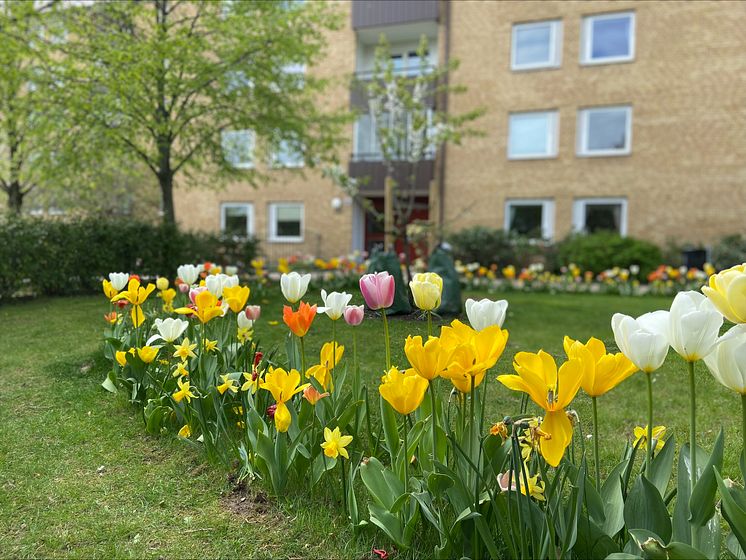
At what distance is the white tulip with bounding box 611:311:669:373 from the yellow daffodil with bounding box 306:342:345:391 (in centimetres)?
109

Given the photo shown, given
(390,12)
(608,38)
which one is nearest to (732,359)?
(608,38)

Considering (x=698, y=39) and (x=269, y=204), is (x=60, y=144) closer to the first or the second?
(x=269, y=204)

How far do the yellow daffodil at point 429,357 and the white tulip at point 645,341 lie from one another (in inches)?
16.1

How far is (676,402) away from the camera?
345 centimetres

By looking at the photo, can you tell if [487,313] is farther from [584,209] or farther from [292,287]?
[584,209]

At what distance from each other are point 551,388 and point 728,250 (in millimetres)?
14952

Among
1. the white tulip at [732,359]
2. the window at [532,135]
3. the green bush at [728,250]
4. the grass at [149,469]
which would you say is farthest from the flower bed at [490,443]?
the window at [532,135]

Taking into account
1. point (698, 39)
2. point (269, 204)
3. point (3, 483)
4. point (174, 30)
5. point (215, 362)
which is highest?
point (698, 39)

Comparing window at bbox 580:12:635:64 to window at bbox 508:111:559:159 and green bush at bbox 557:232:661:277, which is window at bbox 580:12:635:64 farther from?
green bush at bbox 557:232:661:277

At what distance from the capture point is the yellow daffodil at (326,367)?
6.75ft

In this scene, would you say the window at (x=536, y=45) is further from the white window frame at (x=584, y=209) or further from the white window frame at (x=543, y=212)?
the white window frame at (x=584, y=209)

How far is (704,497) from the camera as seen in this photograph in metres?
1.26

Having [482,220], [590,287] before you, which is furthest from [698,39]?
[590,287]

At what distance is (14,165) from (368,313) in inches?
421
